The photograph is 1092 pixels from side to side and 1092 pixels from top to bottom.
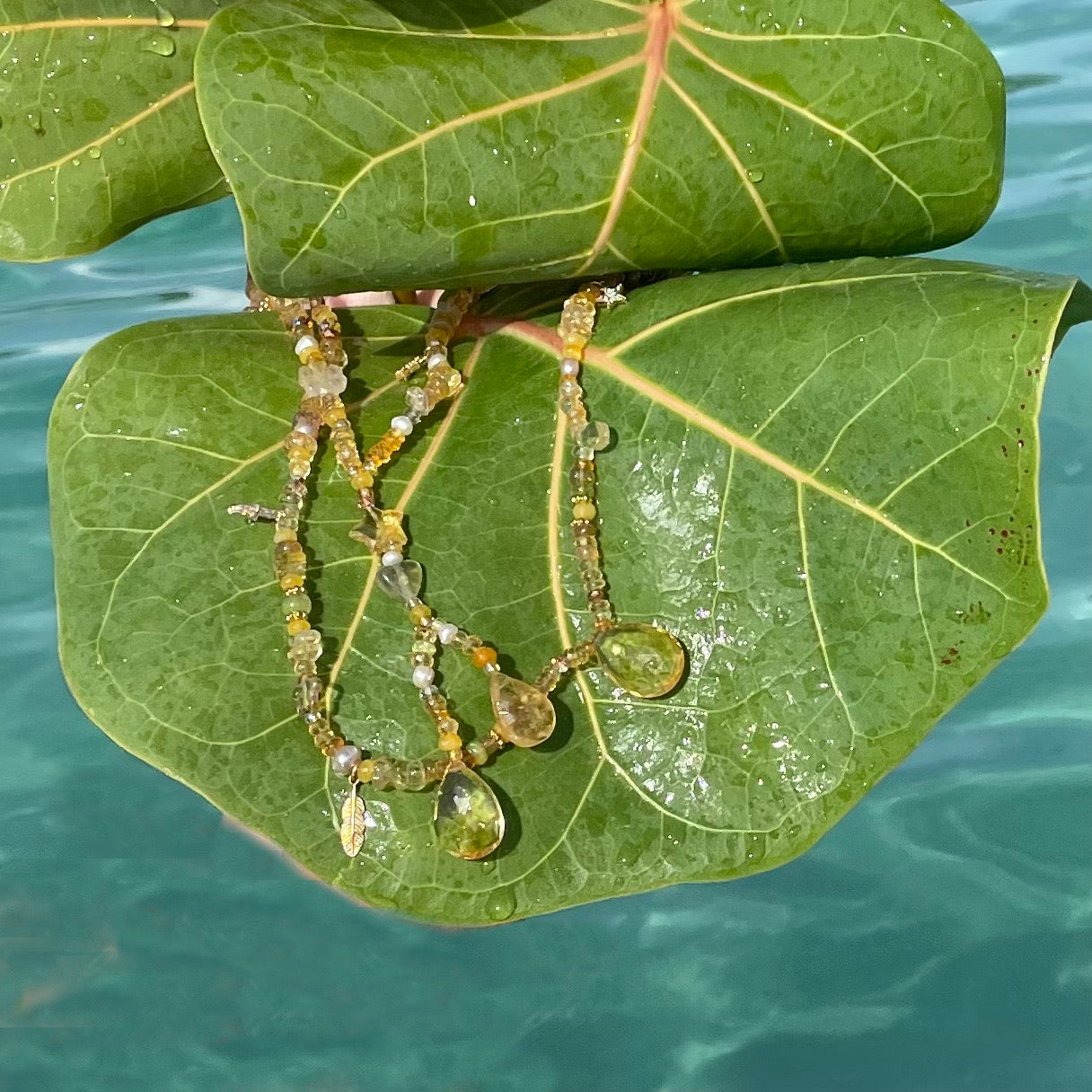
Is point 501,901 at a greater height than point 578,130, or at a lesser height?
lesser

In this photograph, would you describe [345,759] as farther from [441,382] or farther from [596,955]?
[596,955]

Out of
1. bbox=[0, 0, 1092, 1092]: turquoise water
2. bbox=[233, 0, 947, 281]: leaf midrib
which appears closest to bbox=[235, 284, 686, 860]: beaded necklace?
bbox=[233, 0, 947, 281]: leaf midrib

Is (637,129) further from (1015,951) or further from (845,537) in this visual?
(1015,951)

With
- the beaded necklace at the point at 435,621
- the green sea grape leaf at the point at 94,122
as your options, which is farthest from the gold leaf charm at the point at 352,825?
the green sea grape leaf at the point at 94,122

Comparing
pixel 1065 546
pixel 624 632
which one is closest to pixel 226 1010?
pixel 624 632

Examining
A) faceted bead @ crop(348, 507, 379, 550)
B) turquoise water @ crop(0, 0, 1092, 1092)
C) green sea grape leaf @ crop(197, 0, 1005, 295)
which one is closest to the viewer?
green sea grape leaf @ crop(197, 0, 1005, 295)

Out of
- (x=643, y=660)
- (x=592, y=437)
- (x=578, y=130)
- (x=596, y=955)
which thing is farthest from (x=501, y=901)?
(x=596, y=955)

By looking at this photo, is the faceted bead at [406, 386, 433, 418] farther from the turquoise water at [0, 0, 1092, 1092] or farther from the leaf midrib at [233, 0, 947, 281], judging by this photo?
the turquoise water at [0, 0, 1092, 1092]
